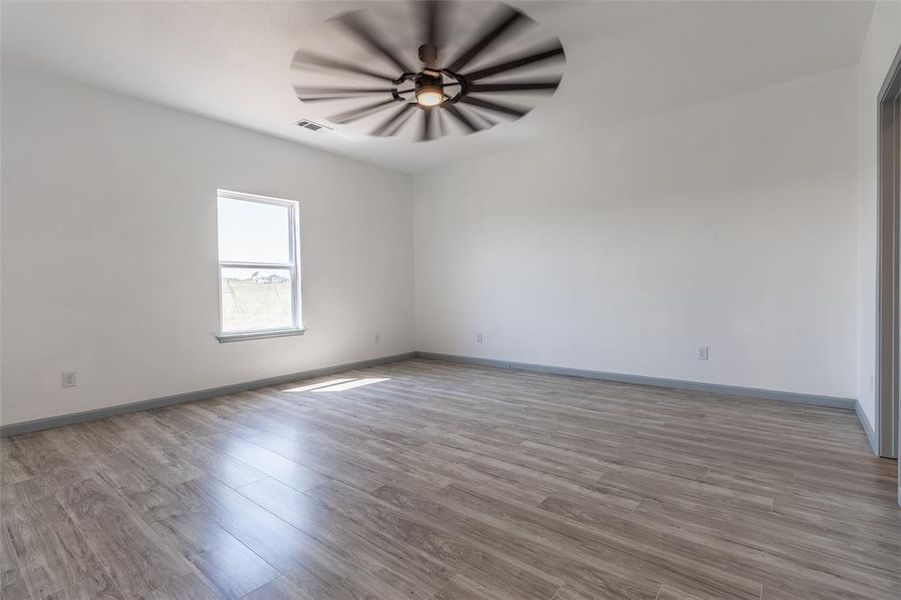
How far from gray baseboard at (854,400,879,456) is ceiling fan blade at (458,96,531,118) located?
3131 millimetres

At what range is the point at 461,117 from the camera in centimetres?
334

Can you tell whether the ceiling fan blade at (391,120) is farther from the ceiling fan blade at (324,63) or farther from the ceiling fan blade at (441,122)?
the ceiling fan blade at (324,63)

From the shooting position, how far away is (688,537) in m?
1.72

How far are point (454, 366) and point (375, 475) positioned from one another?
3315mm

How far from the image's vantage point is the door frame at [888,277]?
7.93 ft

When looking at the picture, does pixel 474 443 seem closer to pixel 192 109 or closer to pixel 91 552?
pixel 91 552

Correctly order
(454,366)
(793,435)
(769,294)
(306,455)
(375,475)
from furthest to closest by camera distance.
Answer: (454,366)
(769,294)
(793,435)
(306,455)
(375,475)

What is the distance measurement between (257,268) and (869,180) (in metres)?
5.27

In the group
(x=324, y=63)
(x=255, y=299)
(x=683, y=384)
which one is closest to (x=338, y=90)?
(x=324, y=63)

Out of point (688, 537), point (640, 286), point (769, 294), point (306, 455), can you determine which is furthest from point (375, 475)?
point (769, 294)

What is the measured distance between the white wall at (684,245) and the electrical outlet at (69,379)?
4.05 meters

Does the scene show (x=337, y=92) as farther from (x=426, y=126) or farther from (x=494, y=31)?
(x=494, y=31)

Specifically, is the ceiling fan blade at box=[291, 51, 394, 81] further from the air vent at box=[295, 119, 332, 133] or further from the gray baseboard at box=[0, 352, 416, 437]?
the gray baseboard at box=[0, 352, 416, 437]

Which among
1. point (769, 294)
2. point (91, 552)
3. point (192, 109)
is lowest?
point (91, 552)
